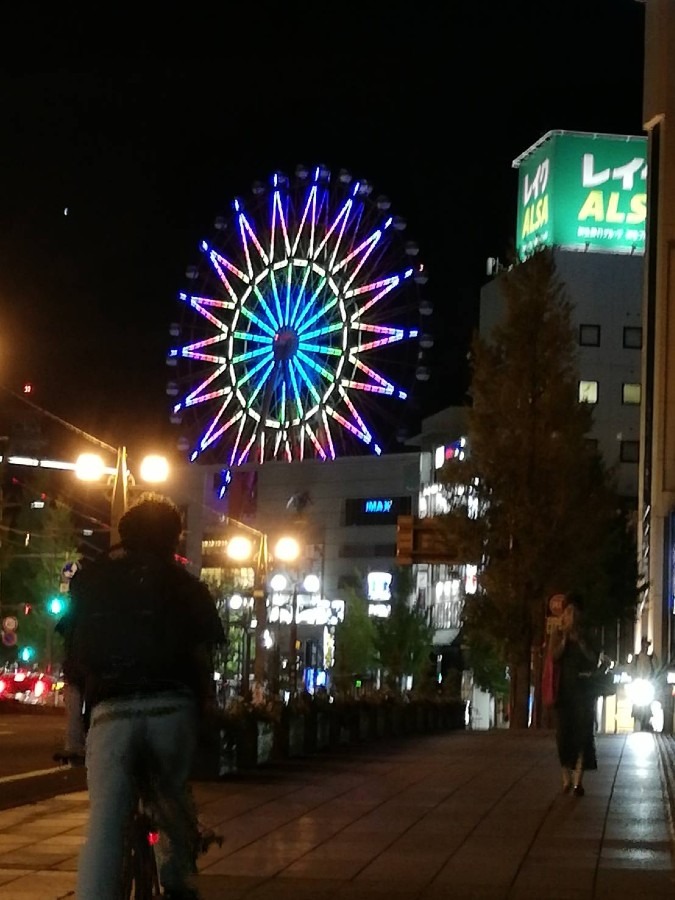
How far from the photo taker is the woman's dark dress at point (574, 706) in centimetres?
1227

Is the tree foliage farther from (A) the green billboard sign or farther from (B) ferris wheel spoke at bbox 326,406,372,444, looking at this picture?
(A) the green billboard sign

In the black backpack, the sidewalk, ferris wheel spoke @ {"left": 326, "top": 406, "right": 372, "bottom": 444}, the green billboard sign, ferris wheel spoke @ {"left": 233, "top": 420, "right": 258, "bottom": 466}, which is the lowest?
the sidewalk

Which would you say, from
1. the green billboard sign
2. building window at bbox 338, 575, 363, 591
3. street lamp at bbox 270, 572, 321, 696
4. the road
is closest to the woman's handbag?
the road

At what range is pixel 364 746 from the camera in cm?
1958

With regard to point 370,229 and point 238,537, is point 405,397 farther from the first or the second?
point 238,537

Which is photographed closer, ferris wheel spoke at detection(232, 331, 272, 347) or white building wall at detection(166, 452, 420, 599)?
ferris wheel spoke at detection(232, 331, 272, 347)

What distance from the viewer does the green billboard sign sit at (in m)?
74.3

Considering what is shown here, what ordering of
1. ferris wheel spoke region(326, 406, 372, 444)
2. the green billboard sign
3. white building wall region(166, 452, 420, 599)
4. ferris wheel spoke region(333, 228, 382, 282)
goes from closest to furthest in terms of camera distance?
ferris wheel spoke region(333, 228, 382, 282) < ferris wheel spoke region(326, 406, 372, 444) < the green billboard sign < white building wall region(166, 452, 420, 599)

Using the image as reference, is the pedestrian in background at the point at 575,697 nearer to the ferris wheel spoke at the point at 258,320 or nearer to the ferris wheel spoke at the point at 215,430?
the ferris wheel spoke at the point at 258,320

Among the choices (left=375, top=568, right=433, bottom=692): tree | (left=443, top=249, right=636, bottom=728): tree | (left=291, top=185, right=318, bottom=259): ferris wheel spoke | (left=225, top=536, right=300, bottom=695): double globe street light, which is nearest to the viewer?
(left=225, top=536, right=300, bottom=695): double globe street light

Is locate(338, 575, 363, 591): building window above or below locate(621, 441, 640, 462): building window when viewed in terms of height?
below

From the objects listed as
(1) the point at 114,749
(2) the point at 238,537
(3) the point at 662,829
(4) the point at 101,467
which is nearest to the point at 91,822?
(1) the point at 114,749

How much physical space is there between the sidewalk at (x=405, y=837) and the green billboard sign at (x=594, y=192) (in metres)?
61.0

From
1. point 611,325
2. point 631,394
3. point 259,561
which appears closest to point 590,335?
point 611,325
